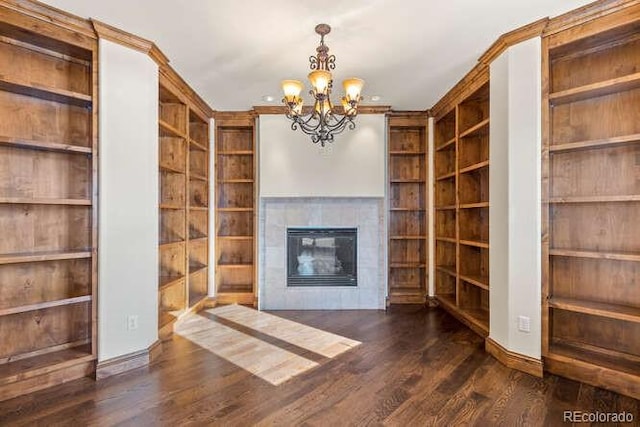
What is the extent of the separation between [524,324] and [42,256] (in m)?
3.65

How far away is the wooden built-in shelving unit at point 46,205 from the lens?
242cm

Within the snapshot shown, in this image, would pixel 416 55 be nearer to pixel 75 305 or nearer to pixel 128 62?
pixel 128 62

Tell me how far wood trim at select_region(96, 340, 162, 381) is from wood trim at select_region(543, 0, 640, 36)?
13.3ft

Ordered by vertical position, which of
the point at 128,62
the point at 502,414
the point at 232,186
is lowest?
the point at 502,414

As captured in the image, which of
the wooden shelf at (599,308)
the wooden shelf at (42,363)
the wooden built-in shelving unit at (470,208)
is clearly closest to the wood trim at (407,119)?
the wooden built-in shelving unit at (470,208)

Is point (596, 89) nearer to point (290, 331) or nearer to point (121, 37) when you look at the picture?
point (290, 331)

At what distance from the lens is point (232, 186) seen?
4.94 metres

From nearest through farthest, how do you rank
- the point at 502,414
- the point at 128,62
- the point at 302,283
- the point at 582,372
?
the point at 502,414 → the point at 582,372 → the point at 128,62 → the point at 302,283

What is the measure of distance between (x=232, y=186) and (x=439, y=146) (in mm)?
2965

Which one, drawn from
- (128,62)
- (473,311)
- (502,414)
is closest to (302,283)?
(473,311)

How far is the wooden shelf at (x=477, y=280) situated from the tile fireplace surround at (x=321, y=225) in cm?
106

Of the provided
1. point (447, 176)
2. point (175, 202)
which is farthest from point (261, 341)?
point (447, 176)

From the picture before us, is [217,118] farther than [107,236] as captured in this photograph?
Yes

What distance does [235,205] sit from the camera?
4938mm
